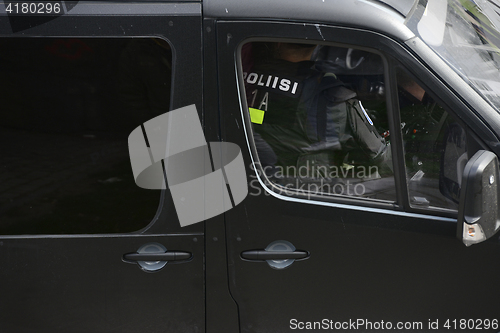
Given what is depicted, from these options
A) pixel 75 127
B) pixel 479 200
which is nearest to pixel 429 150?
pixel 479 200

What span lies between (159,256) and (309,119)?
0.83m

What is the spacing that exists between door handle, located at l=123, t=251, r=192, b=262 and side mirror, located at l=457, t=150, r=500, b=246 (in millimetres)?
1041

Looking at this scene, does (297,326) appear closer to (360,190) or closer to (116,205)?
(360,190)

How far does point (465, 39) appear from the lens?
76.0 inches

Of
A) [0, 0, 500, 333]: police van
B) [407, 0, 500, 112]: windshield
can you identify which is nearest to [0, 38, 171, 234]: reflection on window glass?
[0, 0, 500, 333]: police van

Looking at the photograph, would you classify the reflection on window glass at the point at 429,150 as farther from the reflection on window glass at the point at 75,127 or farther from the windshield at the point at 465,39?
the reflection on window glass at the point at 75,127

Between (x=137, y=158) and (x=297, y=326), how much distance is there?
94 cm

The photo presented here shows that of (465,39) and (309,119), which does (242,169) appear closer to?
(309,119)

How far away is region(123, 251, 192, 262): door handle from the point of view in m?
1.76

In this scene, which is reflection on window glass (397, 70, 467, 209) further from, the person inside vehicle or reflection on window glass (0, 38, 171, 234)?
reflection on window glass (0, 38, 171, 234)

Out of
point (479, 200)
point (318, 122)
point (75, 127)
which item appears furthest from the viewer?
point (318, 122)

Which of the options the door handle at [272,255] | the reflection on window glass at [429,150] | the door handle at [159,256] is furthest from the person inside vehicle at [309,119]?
the door handle at [159,256]

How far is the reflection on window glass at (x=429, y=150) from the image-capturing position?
5.65 feet

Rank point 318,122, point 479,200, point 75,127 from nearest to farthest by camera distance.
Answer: point 479,200, point 75,127, point 318,122
